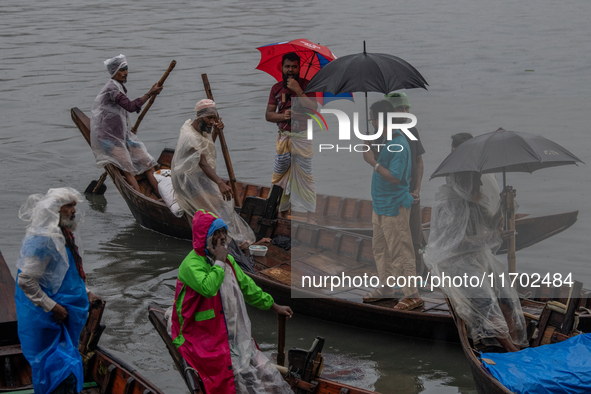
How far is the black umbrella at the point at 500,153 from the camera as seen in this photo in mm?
5695

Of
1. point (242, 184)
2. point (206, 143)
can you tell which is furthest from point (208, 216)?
point (242, 184)

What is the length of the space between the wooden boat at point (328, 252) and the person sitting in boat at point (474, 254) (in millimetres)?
1081

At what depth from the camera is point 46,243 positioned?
475 centimetres

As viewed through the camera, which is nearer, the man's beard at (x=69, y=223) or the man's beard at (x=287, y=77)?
the man's beard at (x=69, y=223)

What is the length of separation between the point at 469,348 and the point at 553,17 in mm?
29806

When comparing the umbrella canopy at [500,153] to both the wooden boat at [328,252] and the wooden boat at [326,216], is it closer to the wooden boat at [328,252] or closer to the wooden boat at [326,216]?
the wooden boat at [328,252]

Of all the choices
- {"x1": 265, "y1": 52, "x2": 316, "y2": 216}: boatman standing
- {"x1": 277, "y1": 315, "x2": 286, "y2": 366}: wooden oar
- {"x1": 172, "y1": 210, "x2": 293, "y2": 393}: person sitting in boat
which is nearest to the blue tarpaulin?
{"x1": 277, "y1": 315, "x2": 286, "y2": 366}: wooden oar

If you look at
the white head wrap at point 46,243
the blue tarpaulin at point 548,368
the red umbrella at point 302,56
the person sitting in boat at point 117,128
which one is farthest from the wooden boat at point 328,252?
the white head wrap at point 46,243

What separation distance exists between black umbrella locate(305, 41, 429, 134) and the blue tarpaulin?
9.30 feet

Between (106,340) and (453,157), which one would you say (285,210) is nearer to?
(106,340)

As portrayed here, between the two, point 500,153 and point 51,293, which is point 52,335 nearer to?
point 51,293

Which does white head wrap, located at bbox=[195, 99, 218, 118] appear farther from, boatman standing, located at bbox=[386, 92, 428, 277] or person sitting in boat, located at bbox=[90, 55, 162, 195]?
person sitting in boat, located at bbox=[90, 55, 162, 195]

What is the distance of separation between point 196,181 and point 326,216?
9.59 ft

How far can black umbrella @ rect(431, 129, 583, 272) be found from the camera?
570 cm
